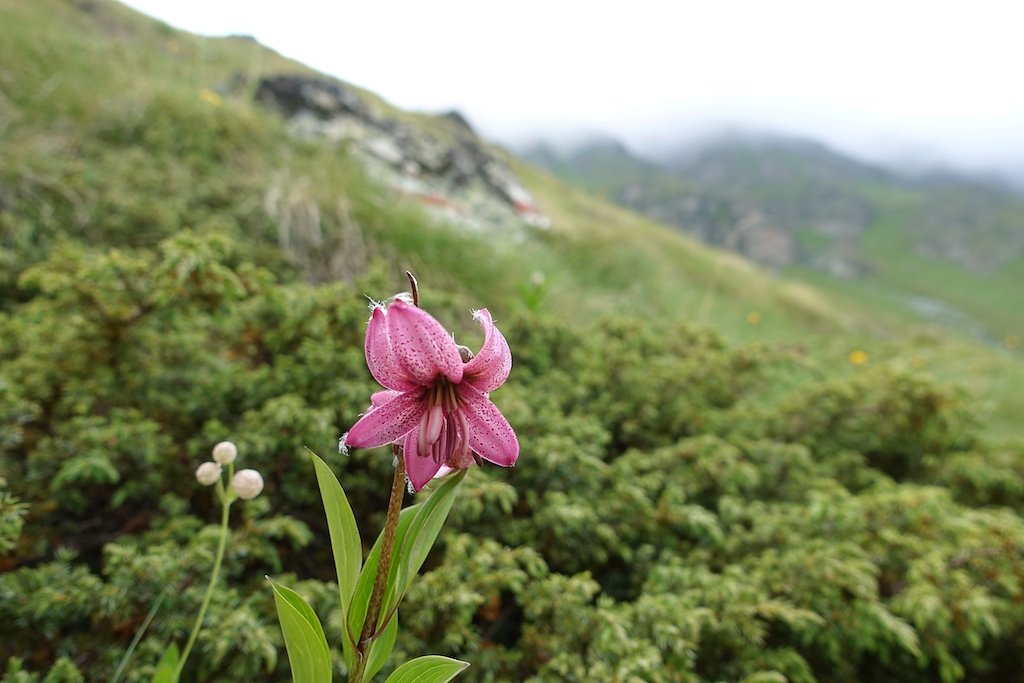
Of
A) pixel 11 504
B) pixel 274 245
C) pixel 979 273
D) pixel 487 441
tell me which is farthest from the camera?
pixel 979 273

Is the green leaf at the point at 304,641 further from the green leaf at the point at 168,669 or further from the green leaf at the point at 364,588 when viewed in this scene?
the green leaf at the point at 168,669

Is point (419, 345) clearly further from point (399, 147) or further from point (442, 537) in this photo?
point (399, 147)

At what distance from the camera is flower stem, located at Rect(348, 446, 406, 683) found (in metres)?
0.68

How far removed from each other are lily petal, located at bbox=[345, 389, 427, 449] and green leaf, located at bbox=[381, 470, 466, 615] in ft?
0.30

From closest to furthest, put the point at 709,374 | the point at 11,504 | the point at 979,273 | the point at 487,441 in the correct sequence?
1. the point at 487,441
2. the point at 11,504
3. the point at 709,374
4. the point at 979,273

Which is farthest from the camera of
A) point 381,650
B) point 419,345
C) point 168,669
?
point 168,669

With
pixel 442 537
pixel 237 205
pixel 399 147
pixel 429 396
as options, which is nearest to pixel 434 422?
pixel 429 396

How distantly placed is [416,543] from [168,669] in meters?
0.57

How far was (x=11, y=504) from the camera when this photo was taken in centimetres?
100

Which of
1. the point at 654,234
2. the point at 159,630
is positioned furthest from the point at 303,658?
the point at 654,234

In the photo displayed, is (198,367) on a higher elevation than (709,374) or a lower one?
lower

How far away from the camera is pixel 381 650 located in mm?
762

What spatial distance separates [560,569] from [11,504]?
1.37 metres

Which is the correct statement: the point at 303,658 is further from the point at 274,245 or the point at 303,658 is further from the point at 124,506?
the point at 274,245
